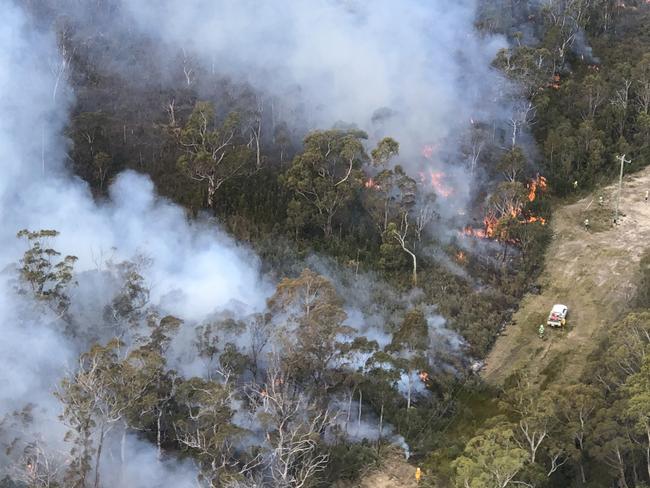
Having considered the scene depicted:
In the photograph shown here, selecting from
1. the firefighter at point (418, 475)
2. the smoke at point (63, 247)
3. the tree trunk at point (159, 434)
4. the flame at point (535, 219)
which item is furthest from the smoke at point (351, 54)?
the tree trunk at point (159, 434)

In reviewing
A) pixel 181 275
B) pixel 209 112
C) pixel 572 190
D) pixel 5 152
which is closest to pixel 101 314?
pixel 181 275

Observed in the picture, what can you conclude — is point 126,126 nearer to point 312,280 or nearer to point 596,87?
point 312,280

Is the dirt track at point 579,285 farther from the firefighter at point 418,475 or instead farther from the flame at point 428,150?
the flame at point 428,150

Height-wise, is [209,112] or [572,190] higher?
[572,190]

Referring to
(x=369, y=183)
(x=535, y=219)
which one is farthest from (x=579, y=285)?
(x=369, y=183)

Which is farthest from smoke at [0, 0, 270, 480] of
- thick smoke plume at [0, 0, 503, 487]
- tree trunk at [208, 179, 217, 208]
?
tree trunk at [208, 179, 217, 208]

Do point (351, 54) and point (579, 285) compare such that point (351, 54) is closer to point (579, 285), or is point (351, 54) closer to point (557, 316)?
point (579, 285)

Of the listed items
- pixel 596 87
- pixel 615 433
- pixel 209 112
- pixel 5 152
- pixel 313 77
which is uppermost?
pixel 596 87
